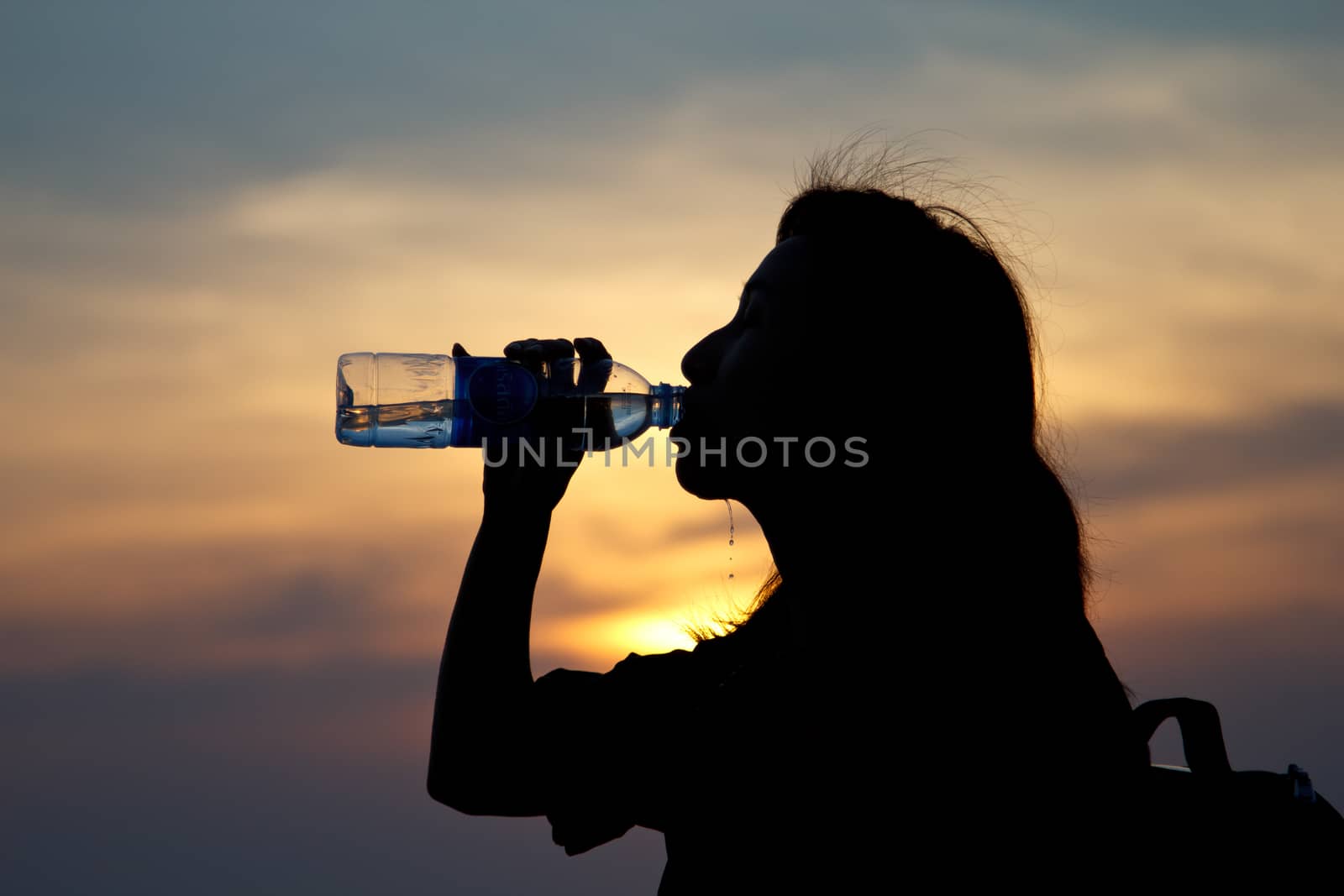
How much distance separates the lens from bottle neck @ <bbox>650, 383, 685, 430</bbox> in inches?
116

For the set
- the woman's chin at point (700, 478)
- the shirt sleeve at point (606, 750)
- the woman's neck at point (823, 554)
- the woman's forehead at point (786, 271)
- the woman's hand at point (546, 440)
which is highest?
the woman's forehead at point (786, 271)

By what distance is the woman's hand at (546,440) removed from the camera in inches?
92.8

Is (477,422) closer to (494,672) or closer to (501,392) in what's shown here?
(501,392)

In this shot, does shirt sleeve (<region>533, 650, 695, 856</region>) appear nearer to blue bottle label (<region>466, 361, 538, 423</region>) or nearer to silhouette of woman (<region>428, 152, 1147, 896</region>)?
silhouette of woman (<region>428, 152, 1147, 896</region>)

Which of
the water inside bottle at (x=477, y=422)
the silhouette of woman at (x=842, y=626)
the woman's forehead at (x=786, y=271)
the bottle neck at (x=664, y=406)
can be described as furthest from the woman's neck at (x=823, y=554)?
the bottle neck at (x=664, y=406)

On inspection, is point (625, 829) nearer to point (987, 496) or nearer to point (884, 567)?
point (884, 567)

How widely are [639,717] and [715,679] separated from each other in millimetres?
174

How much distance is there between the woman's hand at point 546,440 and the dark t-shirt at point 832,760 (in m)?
0.39

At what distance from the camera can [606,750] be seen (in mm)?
2299

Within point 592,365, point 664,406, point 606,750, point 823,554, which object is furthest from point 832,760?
point 664,406

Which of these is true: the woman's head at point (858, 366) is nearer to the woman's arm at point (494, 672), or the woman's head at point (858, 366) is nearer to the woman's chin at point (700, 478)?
the woman's chin at point (700, 478)

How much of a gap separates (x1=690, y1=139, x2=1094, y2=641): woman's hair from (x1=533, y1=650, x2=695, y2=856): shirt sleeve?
616 mm

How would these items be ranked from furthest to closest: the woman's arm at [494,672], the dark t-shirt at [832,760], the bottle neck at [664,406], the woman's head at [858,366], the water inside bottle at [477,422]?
the bottle neck at [664,406]
the water inside bottle at [477,422]
the woman's arm at [494,672]
the woman's head at [858,366]
the dark t-shirt at [832,760]

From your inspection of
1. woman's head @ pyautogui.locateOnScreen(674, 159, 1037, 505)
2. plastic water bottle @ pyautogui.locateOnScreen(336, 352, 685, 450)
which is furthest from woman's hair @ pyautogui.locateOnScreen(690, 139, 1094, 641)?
plastic water bottle @ pyautogui.locateOnScreen(336, 352, 685, 450)
